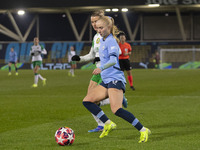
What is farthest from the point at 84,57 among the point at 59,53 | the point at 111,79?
the point at 59,53

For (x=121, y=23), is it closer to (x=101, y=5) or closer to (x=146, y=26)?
(x=146, y=26)

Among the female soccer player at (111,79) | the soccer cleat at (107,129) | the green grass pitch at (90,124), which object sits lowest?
the green grass pitch at (90,124)

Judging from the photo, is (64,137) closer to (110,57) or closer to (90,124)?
(110,57)

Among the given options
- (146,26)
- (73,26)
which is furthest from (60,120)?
(146,26)

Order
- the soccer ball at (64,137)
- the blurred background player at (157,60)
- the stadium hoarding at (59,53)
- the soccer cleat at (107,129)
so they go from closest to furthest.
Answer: the soccer ball at (64,137)
the soccer cleat at (107,129)
the blurred background player at (157,60)
the stadium hoarding at (59,53)

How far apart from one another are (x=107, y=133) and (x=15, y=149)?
1.60m

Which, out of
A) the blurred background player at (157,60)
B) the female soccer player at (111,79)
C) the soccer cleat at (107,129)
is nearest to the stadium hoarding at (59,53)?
the blurred background player at (157,60)

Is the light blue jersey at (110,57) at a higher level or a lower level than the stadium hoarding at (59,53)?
higher

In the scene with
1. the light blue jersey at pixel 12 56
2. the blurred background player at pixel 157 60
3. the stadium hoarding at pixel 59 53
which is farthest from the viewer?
the stadium hoarding at pixel 59 53

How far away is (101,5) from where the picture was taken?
46.8 m

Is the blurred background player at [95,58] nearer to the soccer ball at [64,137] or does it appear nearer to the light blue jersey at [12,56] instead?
the soccer ball at [64,137]

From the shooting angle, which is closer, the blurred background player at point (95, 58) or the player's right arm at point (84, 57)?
the player's right arm at point (84, 57)

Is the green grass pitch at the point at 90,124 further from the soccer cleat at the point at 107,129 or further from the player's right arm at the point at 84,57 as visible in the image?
the player's right arm at the point at 84,57

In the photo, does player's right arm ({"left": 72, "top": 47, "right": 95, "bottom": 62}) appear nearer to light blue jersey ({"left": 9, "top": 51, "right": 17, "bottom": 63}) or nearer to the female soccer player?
the female soccer player
